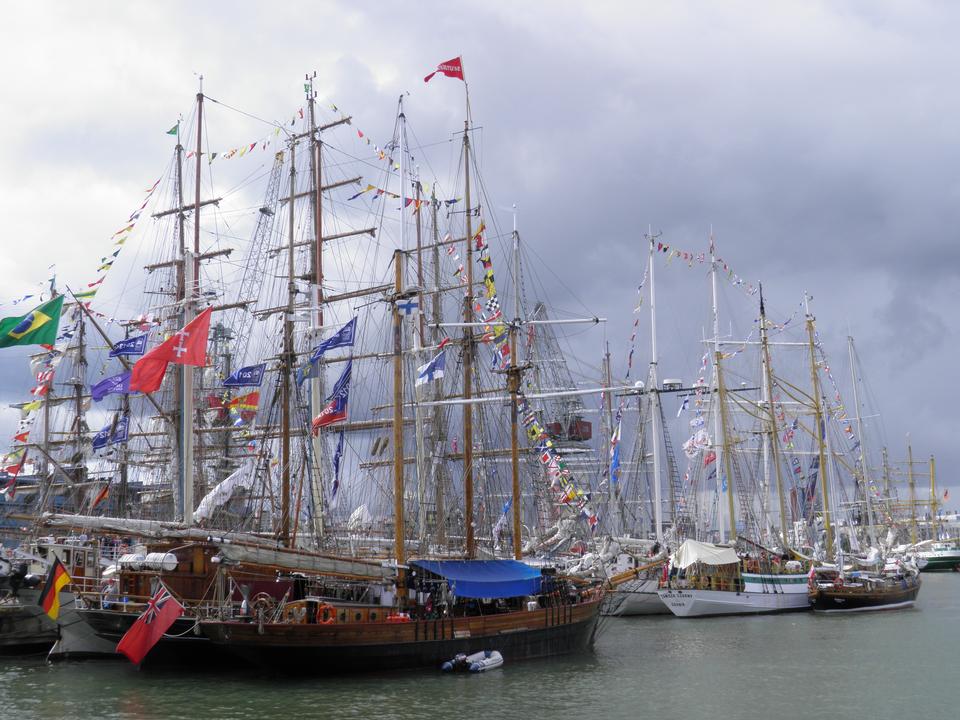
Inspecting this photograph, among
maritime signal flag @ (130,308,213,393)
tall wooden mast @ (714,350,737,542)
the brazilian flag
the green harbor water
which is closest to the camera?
the green harbor water

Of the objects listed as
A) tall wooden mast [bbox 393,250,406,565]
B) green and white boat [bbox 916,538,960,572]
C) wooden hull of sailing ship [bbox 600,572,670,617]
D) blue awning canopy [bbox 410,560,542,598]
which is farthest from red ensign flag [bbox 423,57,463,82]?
green and white boat [bbox 916,538,960,572]

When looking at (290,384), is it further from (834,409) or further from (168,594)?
(834,409)

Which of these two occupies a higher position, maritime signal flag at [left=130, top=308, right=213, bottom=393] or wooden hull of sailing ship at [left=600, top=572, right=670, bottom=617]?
maritime signal flag at [left=130, top=308, right=213, bottom=393]

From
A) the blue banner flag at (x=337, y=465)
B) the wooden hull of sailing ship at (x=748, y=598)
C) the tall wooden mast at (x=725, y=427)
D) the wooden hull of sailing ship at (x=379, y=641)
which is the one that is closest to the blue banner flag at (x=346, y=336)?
the wooden hull of sailing ship at (x=379, y=641)

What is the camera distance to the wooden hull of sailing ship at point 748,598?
60.6 m

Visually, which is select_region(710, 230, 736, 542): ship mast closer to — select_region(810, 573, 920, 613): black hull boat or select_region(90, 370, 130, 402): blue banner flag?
select_region(810, 573, 920, 613): black hull boat

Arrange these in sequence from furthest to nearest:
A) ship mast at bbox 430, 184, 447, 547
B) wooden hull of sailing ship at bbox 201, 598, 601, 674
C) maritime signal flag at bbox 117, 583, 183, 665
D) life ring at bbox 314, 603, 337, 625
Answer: ship mast at bbox 430, 184, 447, 547 < life ring at bbox 314, 603, 337, 625 < wooden hull of sailing ship at bbox 201, 598, 601, 674 < maritime signal flag at bbox 117, 583, 183, 665

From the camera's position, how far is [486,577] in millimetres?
39375

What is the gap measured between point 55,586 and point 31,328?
991 cm

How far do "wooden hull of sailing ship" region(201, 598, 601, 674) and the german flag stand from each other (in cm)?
683

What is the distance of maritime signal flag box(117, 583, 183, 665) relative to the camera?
33.0 metres

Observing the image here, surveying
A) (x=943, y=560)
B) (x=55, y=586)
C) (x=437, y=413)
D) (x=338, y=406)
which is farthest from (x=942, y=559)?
(x=55, y=586)

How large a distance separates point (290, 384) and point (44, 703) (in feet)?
68.9

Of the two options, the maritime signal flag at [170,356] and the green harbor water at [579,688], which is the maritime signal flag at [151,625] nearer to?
the green harbor water at [579,688]
